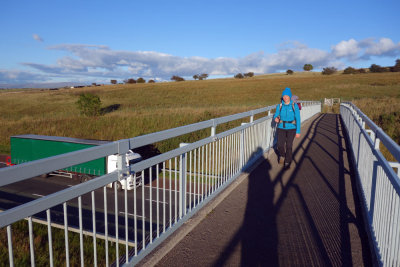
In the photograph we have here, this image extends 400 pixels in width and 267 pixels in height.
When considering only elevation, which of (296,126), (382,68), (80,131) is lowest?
(80,131)

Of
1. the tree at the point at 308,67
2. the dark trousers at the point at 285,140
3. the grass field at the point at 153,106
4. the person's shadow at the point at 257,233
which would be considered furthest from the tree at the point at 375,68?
the person's shadow at the point at 257,233

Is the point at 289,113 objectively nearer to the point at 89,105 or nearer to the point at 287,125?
the point at 287,125

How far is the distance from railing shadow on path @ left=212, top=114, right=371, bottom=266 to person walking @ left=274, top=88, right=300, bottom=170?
1.37 feet

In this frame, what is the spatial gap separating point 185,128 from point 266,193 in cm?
243

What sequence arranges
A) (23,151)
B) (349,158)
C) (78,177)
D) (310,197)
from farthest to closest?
1. (23,151)
2. (78,177)
3. (349,158)
4. (310,197)

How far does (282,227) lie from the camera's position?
4262 mm

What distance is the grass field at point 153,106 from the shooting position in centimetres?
2917

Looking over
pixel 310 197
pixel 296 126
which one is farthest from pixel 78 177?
pixel 310 197

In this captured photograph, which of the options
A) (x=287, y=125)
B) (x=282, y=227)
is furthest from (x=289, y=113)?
(x=282, y=227)

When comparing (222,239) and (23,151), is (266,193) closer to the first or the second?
(222,239)

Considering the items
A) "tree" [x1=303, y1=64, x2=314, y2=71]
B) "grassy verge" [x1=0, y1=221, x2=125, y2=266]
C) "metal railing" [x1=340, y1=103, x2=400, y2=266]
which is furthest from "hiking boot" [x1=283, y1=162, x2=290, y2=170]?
"tree" [x1=303, y1=64, x2=314, y2=71]

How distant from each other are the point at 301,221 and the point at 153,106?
163 ft

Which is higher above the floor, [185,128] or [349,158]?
[185,128]

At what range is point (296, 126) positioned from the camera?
770 cm
